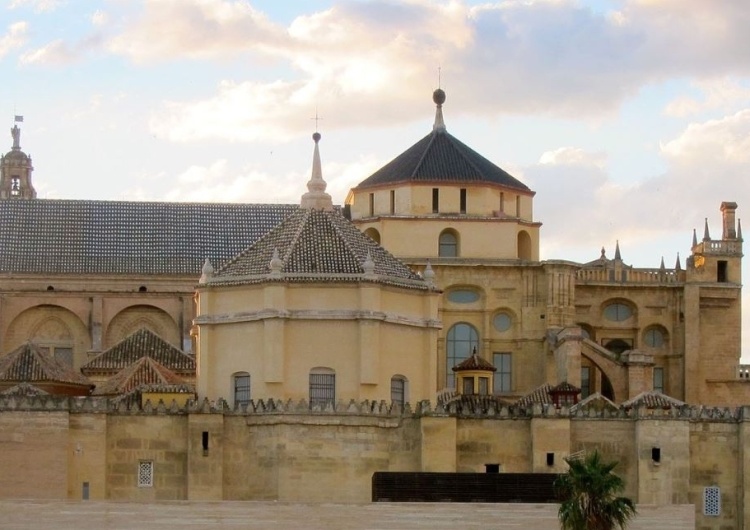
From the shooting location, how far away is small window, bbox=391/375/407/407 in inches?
3137

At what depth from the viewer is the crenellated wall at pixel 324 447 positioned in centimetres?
7431

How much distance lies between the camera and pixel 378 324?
7906 centimetres

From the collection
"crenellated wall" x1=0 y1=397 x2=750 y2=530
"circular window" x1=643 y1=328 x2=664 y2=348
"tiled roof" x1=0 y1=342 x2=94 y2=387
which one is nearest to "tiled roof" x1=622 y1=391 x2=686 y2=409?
"crenellated wall" x1=0 y1=397 x2=750 y2=530

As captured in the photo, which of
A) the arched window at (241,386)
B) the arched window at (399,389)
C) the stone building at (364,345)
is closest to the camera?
the stone building at (364,345)

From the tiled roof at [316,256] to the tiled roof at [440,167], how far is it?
702 inches

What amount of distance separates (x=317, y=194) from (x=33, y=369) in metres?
12.1

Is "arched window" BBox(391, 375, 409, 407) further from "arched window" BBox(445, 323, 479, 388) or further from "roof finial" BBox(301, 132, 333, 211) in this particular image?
"arched window" BBox(445, 323, 479, 388)

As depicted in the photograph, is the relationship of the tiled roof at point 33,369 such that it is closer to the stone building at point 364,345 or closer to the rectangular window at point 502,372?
the stone building at point 364,345

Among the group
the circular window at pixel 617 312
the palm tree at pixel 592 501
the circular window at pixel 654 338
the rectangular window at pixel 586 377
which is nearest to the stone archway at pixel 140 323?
the rectangular window at pixel 586 377

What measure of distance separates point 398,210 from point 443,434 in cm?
2718

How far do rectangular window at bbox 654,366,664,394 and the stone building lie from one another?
0.14m

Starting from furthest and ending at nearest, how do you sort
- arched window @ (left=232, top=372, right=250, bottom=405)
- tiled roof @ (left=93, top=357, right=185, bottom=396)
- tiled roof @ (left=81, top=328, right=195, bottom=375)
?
tiled roof @ (left=81, top=328, right=195, bottom=375), tiled roof @ (left=93, top=357, right=185, bottom=396), arched window @ (left=232, top=372, right=250, bottom=405)

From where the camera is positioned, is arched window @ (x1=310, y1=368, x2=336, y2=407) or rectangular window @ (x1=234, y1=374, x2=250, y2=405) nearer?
arched window @ (x1=310, y1=368, x2=336, y2=407)

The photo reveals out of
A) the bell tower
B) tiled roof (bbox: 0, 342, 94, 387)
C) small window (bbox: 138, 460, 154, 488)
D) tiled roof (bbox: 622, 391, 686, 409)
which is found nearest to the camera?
small window (bbox: 138, 460, 154, 488)
